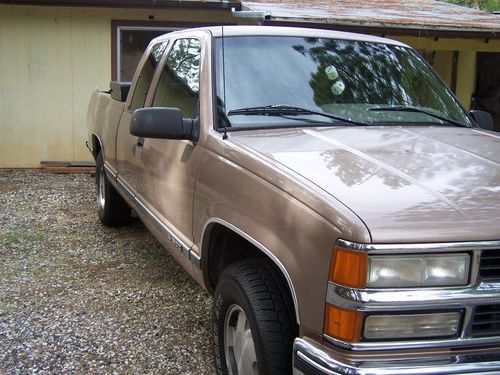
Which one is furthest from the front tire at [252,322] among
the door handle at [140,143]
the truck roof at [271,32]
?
the door handle at [140,143]

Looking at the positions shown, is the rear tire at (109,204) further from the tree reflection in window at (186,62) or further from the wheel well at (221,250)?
the wheel well at (221,250)

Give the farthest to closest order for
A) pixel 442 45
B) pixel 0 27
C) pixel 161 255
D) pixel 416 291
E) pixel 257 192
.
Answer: pixel 442 45 → pixel 0 27 → pixel 161 255 → pixel 257 192 → pixel 416 291

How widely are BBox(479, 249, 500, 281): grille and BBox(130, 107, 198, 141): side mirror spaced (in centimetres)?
175

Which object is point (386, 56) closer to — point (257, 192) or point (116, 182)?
point (257, 192)

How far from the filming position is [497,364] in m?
2.06

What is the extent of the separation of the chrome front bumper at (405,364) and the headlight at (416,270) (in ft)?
0.84

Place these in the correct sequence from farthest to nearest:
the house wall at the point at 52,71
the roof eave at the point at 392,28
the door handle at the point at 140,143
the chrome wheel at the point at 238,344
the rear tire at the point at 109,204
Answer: the house wall at the point at 52,71 < the roof eave at the point at 392,28 < the rear tire at the point at 109,204 < the door handle at the point at 140,143 < the chrome wheel at the point at 238,344

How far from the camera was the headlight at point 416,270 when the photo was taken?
2002 millimetres

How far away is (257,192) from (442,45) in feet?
32.4

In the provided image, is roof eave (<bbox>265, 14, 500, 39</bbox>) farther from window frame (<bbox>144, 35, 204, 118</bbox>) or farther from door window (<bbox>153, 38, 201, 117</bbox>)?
door window (<bbox>153, 38, 201, 117</bbox>)

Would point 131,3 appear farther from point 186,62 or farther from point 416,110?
point 416,110

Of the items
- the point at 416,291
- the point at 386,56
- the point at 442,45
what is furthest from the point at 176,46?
the point at 442,45

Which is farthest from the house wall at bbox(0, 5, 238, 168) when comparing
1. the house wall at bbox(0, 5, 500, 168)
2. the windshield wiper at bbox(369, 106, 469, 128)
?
the windshield wiper at bbox(369, 106, 469, 128)

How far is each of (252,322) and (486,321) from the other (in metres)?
0.93
